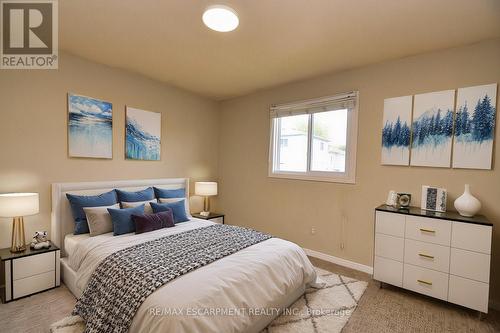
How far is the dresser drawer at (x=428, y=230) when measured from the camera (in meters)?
2.28

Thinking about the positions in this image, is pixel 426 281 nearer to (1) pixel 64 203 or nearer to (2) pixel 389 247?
(2) pixel 389 247

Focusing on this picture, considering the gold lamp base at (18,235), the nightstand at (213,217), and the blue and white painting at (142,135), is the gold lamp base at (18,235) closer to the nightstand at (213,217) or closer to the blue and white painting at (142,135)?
the blue and white painting at (142,135)

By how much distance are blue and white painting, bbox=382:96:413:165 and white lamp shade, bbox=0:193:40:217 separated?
383 centimetres

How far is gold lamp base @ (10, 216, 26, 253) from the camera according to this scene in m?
2.39

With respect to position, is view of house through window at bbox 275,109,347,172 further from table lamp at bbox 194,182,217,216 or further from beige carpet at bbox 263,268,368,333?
beige carpet at bbox 263,268,368,333

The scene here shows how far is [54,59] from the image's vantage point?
272cm

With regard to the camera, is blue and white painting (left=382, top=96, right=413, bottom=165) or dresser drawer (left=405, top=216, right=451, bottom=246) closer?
dresser drawer (left=405, top=216, right=451, bottom=246)

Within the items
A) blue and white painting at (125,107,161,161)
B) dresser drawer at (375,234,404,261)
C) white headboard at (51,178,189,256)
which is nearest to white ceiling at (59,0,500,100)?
blue and white painting at (125,107,161,161)

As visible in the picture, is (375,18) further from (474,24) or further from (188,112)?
(188,112)

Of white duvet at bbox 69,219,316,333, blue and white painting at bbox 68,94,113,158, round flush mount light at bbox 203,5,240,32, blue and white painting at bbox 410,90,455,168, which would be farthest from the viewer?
blue and white painting at bbox 68,94,113,158

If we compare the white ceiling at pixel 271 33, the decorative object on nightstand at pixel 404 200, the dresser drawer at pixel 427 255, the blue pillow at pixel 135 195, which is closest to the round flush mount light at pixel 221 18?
the white ceiling at pixel 271 33

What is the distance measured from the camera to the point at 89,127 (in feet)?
9.93

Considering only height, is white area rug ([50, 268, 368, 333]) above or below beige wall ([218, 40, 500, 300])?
below

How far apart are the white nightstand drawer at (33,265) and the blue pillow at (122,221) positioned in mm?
637
